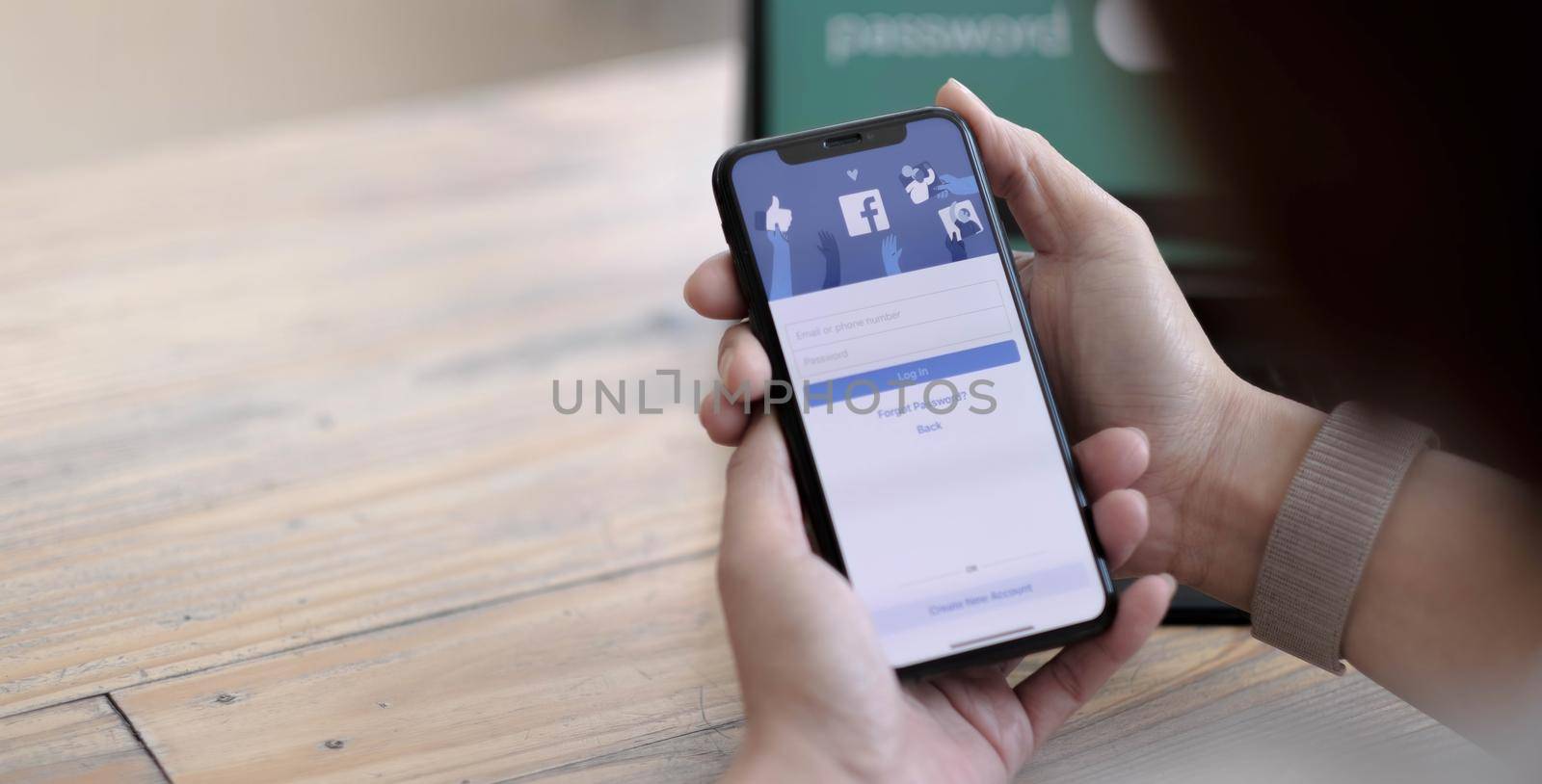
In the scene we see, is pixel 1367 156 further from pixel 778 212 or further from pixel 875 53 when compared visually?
pixel 875 53

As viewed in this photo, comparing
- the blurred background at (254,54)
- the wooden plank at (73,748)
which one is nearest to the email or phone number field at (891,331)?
the wooden plank at (73,748)

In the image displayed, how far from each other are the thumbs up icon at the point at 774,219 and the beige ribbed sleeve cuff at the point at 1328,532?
0.23 m

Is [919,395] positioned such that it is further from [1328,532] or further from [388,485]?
[388,485]

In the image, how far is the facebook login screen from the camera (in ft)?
1.51

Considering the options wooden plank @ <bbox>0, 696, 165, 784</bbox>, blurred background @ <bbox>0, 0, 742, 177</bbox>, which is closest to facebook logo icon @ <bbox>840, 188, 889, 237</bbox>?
wooden plank @ <bbox>0, 696, 165, 784</bbox>

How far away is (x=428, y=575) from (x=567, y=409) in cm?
15

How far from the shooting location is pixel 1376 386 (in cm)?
21

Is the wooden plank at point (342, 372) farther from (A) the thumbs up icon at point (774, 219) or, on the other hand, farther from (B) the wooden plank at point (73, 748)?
(A) the thumbs up icon at point (774, 219)

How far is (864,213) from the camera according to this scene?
50 cm

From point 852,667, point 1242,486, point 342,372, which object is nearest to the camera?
point 852,667

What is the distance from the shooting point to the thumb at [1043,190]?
0.52 m

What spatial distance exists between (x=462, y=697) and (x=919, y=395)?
9.0 inches

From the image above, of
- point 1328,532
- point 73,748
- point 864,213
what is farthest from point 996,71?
point 73,748

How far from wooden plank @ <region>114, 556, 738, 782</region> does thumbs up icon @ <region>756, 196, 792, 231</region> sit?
177 mm
